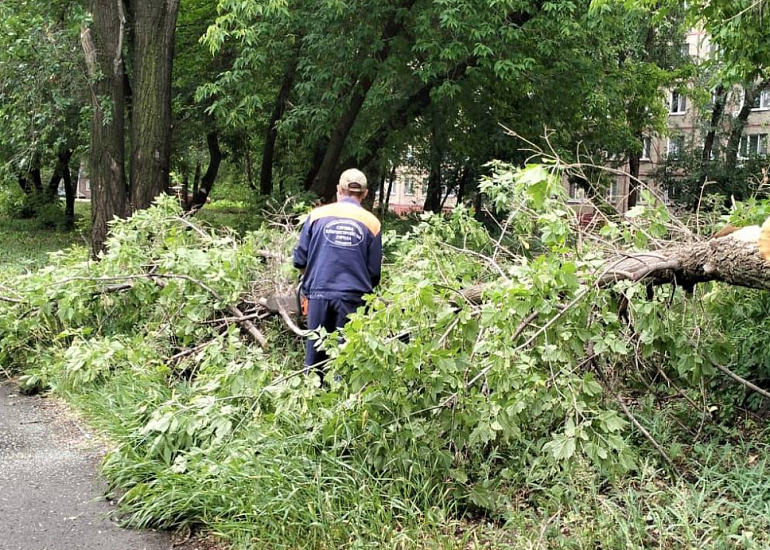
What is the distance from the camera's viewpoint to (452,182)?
23297mm

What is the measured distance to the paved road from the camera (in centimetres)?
A: 375

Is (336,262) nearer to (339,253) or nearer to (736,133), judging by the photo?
(339,253)

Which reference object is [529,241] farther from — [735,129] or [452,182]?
[735,129]

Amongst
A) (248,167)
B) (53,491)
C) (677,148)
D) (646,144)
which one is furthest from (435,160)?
(53,491)

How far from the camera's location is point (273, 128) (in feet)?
48.2

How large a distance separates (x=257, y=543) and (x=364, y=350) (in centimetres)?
96

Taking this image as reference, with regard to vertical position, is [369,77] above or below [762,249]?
above

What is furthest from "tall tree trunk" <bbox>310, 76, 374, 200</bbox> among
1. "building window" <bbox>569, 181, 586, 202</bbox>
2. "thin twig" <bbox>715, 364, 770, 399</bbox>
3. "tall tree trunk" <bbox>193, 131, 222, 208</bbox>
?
"thin twig" <bbox>715, 364, 770, 399</bbox>

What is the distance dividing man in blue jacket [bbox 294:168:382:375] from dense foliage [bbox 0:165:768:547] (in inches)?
13.3

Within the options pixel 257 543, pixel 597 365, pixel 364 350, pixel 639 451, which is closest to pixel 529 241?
pixel 597 365

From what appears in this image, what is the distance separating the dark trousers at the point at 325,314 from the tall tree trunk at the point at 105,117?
22.3 feet

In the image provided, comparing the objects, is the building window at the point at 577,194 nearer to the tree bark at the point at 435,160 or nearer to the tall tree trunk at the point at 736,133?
the tree bark at the point at 435,160

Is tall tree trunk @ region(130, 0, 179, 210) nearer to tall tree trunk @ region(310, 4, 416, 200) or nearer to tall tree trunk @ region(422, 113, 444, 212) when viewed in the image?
tall tree trunk @ region(310, 4, 416, 200)

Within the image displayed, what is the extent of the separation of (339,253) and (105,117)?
717 cm
